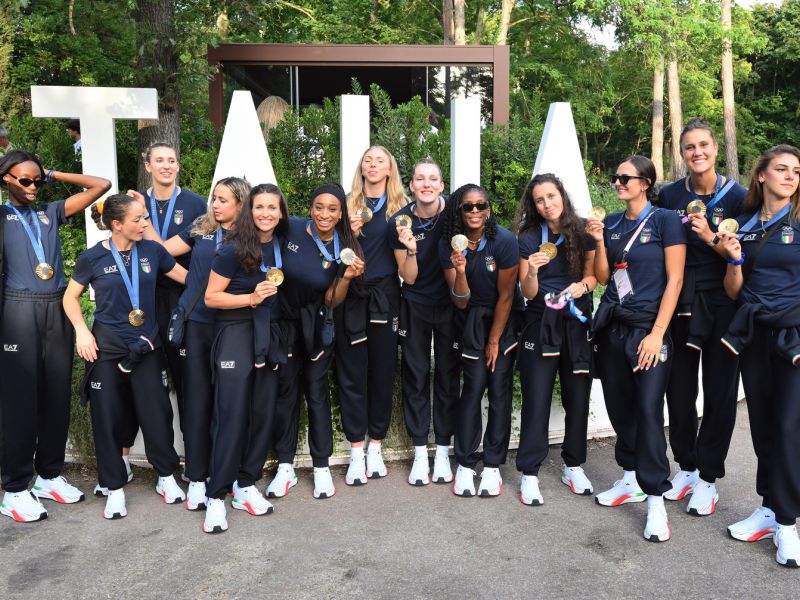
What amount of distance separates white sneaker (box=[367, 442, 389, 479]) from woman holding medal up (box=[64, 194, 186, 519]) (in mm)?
1418

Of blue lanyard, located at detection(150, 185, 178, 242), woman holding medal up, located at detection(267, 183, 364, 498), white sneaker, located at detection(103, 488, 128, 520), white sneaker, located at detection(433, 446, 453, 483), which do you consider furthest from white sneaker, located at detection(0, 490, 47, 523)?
white sneaker, located at detection(433, 446, 453, 483)

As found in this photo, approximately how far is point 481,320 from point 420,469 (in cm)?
116

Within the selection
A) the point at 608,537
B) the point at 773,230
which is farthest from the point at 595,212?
the point at 608,537

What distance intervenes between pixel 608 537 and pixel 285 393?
2.16 m

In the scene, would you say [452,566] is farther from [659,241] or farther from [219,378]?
[659,241]

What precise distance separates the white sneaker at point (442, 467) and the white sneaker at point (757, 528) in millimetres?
1784

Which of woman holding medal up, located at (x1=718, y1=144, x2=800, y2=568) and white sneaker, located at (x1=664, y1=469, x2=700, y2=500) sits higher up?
woman holding medal up, located at (x1=718, y1=144, x2=800, y2=568)

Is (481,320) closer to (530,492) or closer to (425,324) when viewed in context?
(425,324)

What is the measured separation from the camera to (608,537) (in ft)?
13.7

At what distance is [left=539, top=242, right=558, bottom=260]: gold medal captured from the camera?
14.0 feet

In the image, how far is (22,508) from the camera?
4.42 m

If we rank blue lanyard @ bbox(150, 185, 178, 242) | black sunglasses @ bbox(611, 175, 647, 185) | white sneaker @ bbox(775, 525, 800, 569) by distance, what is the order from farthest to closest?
blue lanyard @ bbox(150, 185, 178, 242)
black sunglasses @ bbox(611, 175, 647, 185)
white sneaker @ bbox(775, 525, 800, 569)

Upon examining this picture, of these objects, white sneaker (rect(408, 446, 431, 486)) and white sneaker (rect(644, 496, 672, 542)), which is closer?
white sneaker (rect(644, 496, 672, 542))

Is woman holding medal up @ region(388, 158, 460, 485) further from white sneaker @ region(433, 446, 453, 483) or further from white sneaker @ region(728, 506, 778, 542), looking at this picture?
white sneaker @ region(728, 506, 778, 542)
